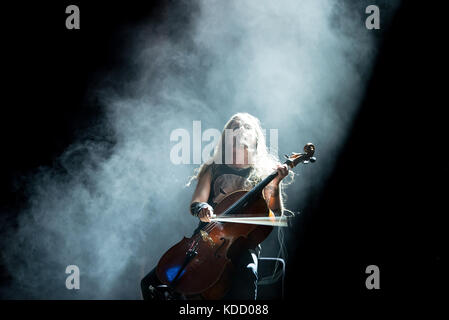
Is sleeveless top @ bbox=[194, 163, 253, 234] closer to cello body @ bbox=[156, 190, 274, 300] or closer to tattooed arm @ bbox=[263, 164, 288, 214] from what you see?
tattooed arm @ bbox=[263, 164, 288, 214]

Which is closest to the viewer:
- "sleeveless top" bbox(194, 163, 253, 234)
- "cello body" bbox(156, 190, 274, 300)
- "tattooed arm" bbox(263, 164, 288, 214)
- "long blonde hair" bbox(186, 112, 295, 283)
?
"cello body" bbox(156, 190, 274, 300)

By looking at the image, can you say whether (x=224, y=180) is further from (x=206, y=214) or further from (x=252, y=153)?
(x=206, y=214)

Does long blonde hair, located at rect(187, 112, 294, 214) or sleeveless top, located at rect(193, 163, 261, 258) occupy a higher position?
long blonde hair, located at rect(187, 112, 294, 214)

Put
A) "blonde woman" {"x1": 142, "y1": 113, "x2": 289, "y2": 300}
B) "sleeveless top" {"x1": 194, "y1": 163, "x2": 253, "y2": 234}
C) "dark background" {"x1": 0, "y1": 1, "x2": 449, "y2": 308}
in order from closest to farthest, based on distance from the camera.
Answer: "blonde woman" {"x1": 142, "y1": 113, "x2": 289, "y2": 300}, "sleeveless top" {"x1": 194, "y1": 163, "x2": 253, "y2": 234}, "dark background" {"x1": 0, "y1": 1, "x2": 449, "y2": 308}

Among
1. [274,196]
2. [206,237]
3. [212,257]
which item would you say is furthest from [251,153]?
[212,257]

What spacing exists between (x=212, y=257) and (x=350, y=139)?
190 centimetres

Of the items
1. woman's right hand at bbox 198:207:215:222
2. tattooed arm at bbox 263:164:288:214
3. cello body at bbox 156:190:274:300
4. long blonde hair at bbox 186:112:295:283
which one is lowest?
cello body at bbox 156:190:274:300

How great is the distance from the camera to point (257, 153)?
285 centimetres

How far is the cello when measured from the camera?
204cm

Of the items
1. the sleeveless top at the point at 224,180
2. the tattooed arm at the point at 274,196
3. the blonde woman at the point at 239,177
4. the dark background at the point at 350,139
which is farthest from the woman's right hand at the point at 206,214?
the dark background at the point at 350,139

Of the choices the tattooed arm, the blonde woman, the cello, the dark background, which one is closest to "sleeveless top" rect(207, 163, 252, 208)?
the blonde woman

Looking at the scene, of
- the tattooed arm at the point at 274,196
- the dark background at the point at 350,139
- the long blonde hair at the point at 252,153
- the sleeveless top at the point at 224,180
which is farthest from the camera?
the dark background at the point at 350,139

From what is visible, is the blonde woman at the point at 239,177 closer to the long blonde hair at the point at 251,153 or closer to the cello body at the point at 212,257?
the long blonde hair at the point at 251,153

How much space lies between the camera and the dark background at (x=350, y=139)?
283cm
